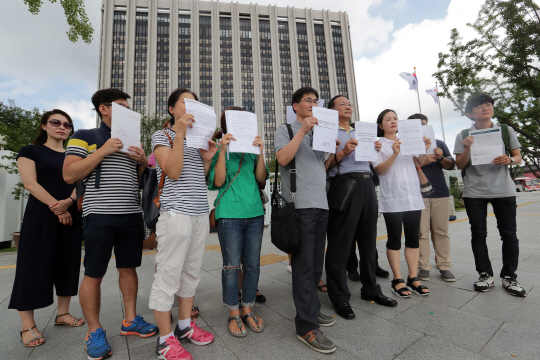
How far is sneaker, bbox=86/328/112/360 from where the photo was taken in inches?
69.9

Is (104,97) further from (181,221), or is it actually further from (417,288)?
(417,288)

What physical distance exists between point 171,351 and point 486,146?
12.1ft

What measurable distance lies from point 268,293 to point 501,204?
114 inches

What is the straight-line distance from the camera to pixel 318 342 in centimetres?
182

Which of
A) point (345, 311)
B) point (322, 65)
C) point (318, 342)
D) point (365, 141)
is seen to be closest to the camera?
point (318, 342)

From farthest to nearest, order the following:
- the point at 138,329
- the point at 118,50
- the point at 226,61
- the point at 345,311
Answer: the point at 226,61 < the point at 118,50 < the point at 345,311 < the point at 138,329

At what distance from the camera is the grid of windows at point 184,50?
60.8 meters

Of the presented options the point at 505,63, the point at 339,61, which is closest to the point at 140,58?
the point at 339,61

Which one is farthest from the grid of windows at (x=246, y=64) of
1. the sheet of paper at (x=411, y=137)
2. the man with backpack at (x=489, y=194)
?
the sheet of paper at (x=411, y=137)

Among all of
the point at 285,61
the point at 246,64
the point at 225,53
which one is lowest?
the point at 246,64

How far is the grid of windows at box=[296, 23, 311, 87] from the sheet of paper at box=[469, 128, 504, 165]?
69.5 meters

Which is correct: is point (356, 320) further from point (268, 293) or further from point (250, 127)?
point (250, 127)

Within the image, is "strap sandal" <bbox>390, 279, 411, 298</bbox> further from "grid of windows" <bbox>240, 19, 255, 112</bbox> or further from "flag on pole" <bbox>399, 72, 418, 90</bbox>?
"grid of windows" <bbox>240, 19, 255, 112</bbox>

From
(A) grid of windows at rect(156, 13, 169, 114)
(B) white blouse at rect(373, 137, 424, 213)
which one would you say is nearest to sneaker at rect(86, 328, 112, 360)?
(B) white blouse at rect(373, 137, 424, 213)
